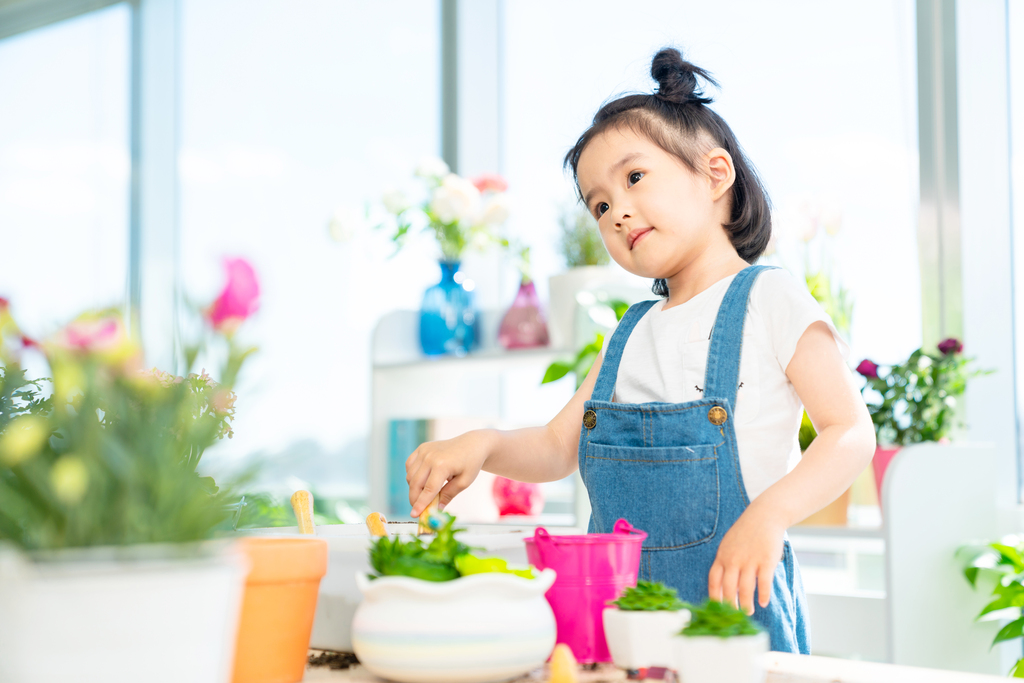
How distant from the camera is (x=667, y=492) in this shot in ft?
3.40

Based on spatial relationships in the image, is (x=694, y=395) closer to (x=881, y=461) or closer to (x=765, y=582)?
(x=765, y=582)

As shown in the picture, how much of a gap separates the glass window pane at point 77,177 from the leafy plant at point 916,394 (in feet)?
11.3

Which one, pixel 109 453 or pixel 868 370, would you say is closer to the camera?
pixel 109 453

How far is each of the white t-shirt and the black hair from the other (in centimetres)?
13

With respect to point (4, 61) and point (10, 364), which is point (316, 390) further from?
point (10, 364)

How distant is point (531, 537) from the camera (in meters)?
0.65

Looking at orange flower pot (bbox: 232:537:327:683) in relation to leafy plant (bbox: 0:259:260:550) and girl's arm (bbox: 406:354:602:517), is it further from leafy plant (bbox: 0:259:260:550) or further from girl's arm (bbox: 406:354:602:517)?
girl's arm (bbox: 406:354:602:517)

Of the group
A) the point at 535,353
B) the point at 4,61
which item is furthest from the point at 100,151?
the point at 535,353

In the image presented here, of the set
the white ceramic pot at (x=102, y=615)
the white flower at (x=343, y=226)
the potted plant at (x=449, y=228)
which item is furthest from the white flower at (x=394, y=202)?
the white ceramic pot at (x=102, y=615)

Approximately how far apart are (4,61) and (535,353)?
11.9 ft

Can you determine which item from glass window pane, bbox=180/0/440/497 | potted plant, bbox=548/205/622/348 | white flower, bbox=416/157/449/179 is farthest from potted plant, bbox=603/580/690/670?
glass window pane, bbox=180/0/440/497

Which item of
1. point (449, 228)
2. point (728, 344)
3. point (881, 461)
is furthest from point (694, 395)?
point (449, 228)

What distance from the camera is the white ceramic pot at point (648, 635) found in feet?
1.75

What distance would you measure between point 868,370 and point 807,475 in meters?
1.03
